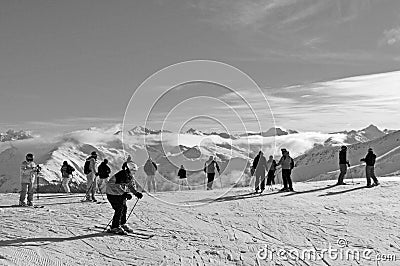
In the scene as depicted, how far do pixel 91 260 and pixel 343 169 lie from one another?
18412 mm

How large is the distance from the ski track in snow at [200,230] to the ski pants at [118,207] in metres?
0.53

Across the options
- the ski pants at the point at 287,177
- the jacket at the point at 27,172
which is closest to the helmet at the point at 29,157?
the jacket at the point at 27,172

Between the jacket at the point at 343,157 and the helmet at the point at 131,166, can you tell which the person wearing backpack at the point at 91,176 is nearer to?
the helmet at the point at 131,166

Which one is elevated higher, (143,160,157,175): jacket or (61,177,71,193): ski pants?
(143,160,157,175): jacket

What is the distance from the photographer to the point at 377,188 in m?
25.3

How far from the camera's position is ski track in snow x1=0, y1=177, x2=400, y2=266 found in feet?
39.3

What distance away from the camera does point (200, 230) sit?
14.9 meters

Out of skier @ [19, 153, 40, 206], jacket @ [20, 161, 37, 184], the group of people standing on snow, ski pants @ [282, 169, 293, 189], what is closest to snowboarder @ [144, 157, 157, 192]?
the group of people standing on snow

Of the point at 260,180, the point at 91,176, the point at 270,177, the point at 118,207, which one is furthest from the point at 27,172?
the point at 270,177

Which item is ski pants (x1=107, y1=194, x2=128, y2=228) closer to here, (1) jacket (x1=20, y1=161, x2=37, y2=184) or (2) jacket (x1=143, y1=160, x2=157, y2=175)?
(1) jacket (x1=20, y1=161, x2=37, y2=184)

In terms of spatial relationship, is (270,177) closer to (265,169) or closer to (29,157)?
(265,169)

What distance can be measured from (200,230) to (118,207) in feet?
9.15

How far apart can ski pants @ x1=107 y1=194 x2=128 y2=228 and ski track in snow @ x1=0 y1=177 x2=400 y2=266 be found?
528 millimetres

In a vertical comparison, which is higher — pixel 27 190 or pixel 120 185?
pixel 120 185
